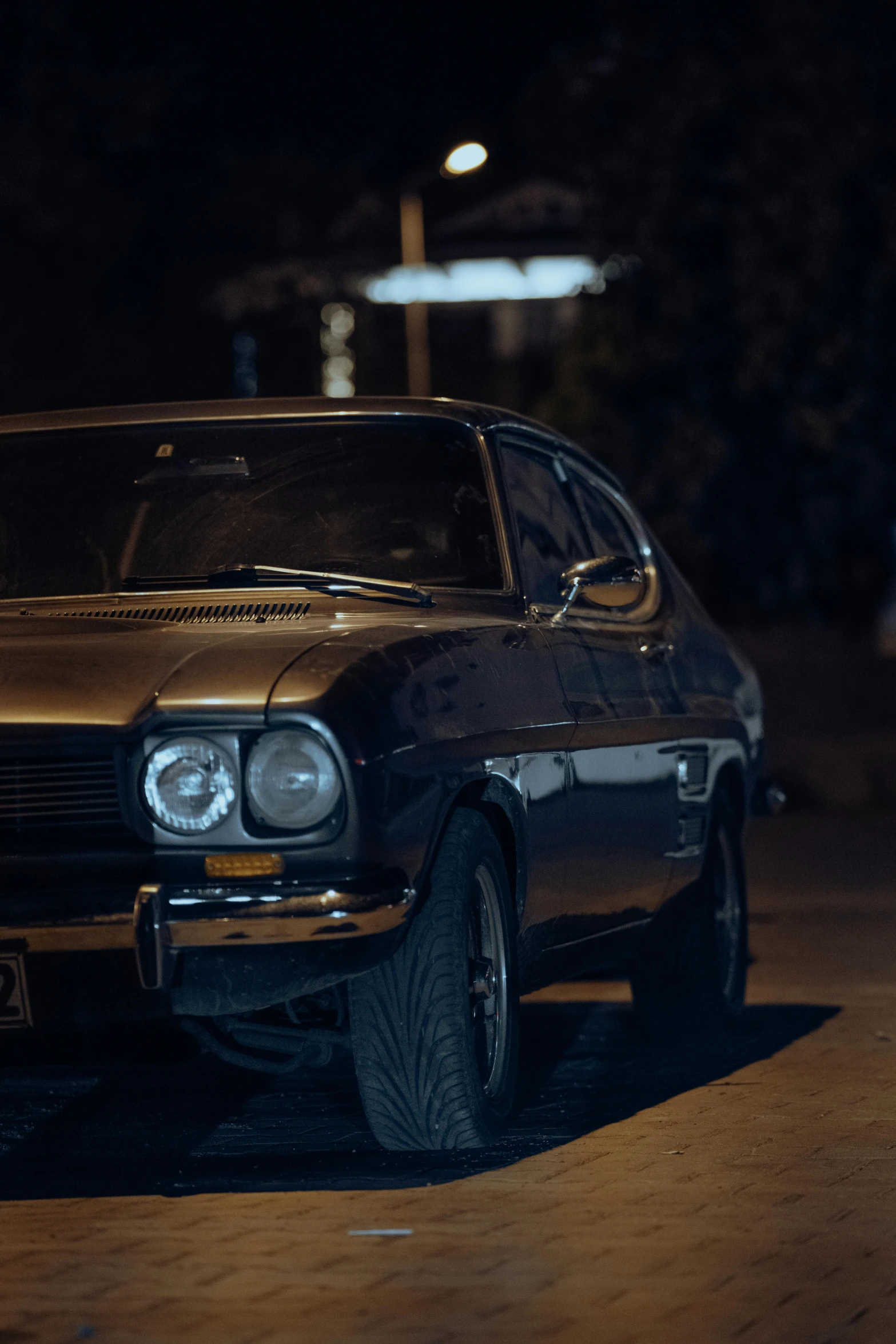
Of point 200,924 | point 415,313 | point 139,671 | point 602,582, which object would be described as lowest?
point 200,924

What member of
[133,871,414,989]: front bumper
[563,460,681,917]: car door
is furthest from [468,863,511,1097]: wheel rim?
[133,871,414,989]: front bumper

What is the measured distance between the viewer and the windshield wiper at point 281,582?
6023 mm

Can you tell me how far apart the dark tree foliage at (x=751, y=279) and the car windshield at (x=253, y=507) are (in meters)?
23.7

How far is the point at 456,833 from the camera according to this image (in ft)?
18.2

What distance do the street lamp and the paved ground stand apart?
16977 mm

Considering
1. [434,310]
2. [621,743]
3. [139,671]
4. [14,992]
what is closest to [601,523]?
[621,743]

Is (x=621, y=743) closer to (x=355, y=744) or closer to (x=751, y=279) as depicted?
(x=355, y=744)

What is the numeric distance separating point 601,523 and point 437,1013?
8.43 feet

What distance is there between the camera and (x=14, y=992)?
4.96m

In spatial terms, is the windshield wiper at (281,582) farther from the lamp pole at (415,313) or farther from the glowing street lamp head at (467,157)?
the lamp pole at (415,313)

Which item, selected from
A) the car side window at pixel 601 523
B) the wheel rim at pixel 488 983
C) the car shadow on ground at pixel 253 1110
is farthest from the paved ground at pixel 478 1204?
the car side window at pixel 601 523

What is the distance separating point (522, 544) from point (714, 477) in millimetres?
25278

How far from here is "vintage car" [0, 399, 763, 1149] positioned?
497 centimetres

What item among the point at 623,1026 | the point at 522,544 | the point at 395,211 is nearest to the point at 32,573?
the point at 522,544
